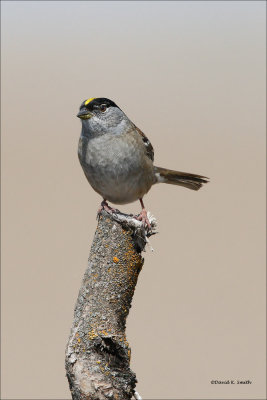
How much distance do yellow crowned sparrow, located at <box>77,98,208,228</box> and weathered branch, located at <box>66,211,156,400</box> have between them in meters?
1.12

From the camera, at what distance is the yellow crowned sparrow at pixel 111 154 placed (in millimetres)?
4672

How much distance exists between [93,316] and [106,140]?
194cm

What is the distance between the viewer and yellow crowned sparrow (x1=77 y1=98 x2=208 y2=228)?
467 centimetres

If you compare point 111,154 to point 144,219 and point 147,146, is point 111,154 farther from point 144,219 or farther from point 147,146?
point 144,219

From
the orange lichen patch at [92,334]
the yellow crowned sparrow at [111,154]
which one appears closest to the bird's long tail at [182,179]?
the yellow crowned sparrow at [111,154]

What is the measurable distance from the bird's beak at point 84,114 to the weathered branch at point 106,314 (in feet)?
4.68

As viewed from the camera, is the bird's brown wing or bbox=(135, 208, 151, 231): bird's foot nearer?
bbox=(135, 208, 151, 231): bird's foot

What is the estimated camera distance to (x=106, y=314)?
3404 millimetres

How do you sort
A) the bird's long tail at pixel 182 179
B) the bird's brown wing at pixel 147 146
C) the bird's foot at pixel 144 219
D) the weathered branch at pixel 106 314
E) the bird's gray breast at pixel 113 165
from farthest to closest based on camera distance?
the bird's long tail at pixel 182 179 → the bird's brown wing at pixel 147 146 → the bird's gray breast at pixel 113 165 → the bird's foot at pixel 144 219 → the weathered branch at pixel 106 314

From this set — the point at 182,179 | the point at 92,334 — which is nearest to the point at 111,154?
the point at 182,179

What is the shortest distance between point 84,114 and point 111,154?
18.6 inches

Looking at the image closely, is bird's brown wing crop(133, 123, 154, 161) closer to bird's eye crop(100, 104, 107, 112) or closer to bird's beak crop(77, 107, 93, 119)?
bird's eye crop(100, 104, 107, 112)

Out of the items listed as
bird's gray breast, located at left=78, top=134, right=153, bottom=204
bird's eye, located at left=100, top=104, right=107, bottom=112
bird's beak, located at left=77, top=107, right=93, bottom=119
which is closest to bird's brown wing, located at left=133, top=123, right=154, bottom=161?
bird's gray breast, located at left=78, top=134, right=153, bottom=204

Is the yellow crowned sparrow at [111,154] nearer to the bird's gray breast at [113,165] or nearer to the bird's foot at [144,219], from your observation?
the bird's gray breast at [113,165]
